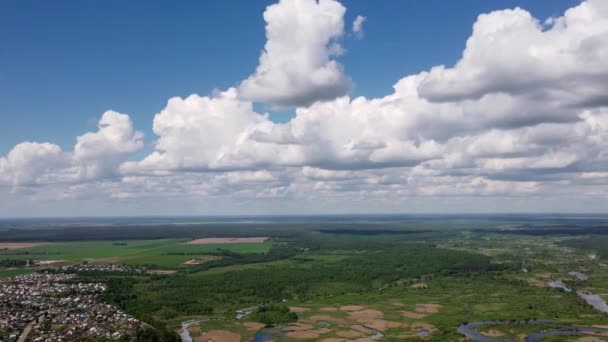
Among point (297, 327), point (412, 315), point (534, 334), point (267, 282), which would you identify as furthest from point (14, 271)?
point (534, 334)

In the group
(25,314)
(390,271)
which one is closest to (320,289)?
(390,271)

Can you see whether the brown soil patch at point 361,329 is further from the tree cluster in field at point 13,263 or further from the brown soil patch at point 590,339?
the tree cluster in field at point 13,263

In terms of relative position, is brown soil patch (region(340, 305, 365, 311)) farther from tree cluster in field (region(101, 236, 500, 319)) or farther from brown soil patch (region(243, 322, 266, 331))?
brown soil patch (region(243, 322, 266, 331))

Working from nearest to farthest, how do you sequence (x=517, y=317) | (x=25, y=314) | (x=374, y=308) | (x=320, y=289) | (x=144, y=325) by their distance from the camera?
(x=144, y=325), (x=25, y=314), (x=517, y=317), (x=374, y=308), (x=320, y=289)

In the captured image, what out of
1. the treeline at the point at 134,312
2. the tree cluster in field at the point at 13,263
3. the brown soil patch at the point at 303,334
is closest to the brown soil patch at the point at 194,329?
the treeline at the point at 134,312

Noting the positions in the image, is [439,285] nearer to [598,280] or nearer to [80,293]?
[598,280]

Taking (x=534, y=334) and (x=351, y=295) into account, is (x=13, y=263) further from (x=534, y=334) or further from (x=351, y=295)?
(x=534, y=334)

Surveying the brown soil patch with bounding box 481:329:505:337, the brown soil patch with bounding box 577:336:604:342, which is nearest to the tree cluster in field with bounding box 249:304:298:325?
the brown soil patch with bounding box 481:329:505:337
